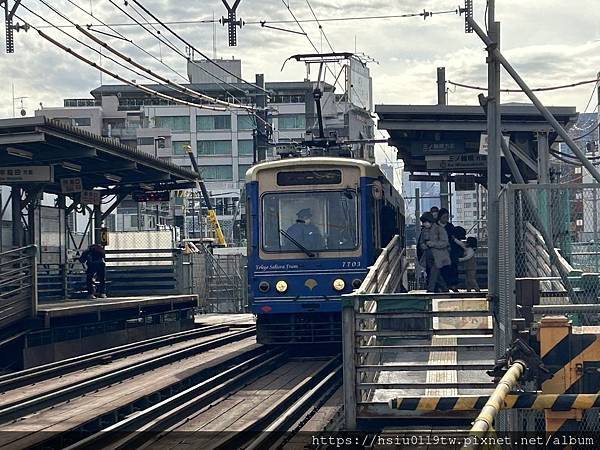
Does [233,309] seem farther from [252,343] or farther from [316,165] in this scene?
[316,165]

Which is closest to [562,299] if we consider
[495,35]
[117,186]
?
[495,35]

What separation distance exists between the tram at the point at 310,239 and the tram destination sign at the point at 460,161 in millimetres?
3373

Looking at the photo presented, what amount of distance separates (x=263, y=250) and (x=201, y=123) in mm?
77757

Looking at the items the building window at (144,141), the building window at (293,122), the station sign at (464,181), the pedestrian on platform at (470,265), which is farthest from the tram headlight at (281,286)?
the building window at (293,122)

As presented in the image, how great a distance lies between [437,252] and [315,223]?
200 cm

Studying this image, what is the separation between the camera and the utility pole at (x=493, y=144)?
1082 centimetres

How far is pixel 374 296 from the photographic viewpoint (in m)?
10.8

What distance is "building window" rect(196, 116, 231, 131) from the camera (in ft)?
304

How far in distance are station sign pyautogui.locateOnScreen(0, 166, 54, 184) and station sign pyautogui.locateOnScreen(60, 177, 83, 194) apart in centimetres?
288

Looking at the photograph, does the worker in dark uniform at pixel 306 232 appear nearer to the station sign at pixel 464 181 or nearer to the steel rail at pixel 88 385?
the steel rail at pixel 88 385

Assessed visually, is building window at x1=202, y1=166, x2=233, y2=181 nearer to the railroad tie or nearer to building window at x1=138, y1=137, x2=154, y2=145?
building window at x1=138, y1=137, x2=154, y2=145

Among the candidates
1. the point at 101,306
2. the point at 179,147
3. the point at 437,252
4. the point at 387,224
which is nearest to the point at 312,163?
the point at 437,252

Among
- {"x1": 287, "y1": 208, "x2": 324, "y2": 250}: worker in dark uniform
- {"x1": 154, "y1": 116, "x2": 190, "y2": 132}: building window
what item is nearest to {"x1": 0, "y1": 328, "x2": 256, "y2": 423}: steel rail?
{"x1": 287, "y1": 208, "x2": 324, "y2": 250}: worker in dark uniform

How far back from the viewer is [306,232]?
54.4ft
